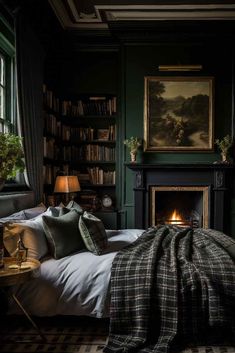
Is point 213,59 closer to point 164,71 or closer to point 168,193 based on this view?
point 164,71

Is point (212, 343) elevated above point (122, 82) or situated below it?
below

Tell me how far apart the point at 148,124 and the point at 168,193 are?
1.16m

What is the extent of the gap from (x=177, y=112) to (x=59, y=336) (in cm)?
402

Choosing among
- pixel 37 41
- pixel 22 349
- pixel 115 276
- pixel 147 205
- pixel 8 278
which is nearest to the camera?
pixel 8 278

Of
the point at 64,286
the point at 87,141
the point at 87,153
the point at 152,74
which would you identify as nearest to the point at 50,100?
the point at 87,141

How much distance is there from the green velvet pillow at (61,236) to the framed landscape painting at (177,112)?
116 inches

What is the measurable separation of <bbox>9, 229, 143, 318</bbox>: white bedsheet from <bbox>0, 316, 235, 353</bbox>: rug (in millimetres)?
143

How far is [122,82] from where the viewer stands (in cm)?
573

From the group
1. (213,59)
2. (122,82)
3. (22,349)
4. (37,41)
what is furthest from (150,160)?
(22,349)

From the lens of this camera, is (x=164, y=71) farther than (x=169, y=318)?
Yes

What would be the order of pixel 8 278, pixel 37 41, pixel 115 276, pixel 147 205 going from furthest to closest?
pixel 147 205 < pixel 37 41 < pixel 115 276 < pixel 8 278

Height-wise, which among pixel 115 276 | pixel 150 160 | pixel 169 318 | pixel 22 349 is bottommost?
pixel 22 349

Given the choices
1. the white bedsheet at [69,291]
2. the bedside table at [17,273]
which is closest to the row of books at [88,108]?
the white bedsheet at [69,291]

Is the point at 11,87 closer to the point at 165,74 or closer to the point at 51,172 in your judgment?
the point at 51,172
